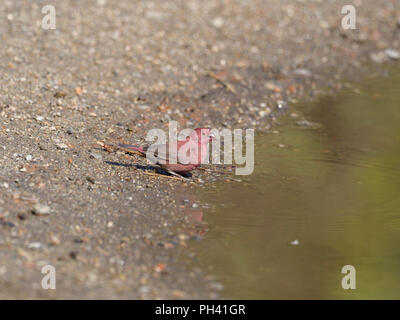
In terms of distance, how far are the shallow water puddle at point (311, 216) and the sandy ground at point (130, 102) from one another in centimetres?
28

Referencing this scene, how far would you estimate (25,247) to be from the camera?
14.8 feet

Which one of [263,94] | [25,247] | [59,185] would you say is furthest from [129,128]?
[25,247]

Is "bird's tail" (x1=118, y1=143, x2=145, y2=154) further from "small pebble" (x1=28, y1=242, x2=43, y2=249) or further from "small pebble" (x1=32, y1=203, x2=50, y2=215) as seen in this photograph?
"small pebble" (x1=28, y1=242, x2=43, y2=249)

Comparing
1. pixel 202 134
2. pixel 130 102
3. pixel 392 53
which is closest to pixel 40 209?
pixel 202 134

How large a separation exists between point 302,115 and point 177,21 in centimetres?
320

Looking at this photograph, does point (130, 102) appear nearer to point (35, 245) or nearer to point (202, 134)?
point (202, 134)

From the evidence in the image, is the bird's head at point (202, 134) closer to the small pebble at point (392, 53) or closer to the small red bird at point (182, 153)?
the small red bird at point (182, 153)

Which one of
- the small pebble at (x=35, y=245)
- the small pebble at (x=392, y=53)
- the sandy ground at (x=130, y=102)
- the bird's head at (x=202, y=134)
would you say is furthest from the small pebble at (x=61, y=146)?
the small pebble at (x=392, y=53)

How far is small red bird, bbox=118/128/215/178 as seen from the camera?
592 centimetres

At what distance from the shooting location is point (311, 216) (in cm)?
556

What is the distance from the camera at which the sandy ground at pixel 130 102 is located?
453 cm

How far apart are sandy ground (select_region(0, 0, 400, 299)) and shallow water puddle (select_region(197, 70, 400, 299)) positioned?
28cm

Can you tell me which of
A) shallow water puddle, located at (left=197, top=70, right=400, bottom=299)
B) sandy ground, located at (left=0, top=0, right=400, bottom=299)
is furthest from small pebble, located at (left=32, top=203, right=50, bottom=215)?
shallow water puddle, located at (left=197, top=70, right=400, bottom=299)

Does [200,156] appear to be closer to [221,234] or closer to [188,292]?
[221,234]
